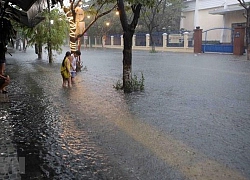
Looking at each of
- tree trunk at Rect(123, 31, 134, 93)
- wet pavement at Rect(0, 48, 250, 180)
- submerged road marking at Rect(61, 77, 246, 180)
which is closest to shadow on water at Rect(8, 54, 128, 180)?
wet pavement at Rect(0, 48, 250, 180)

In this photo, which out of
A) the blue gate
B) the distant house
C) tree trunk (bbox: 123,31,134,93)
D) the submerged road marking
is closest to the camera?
the submerged road marking

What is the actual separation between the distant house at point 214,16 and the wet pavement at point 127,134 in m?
28.4

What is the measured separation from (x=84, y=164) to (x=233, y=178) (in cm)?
203

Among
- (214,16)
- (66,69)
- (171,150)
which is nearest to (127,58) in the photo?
(66,69)

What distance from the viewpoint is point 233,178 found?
473cm

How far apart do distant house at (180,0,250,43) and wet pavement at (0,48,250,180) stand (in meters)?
28.4

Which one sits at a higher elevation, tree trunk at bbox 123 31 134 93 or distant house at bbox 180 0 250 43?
distant house at bbox 180 0 250 43

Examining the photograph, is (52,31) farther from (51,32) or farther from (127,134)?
(127,134)

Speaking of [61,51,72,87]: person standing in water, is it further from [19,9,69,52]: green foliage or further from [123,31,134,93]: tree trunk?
[19,9,69,52]: green foliage

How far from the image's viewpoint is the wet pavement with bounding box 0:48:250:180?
5027 millimetres

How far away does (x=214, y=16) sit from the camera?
48.1m

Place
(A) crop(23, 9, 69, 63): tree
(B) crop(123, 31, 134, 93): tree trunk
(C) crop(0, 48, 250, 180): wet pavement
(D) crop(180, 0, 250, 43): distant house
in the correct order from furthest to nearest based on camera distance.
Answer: (D) crop(180, 0, 250, 43): distant house
(A) crop(23, 9, 69, 63): tree
(B) crop(123, 31, 134, 93): tree trunk
(C) crop(0, 48, 250, 180): wet pavement

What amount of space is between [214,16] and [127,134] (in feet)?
145

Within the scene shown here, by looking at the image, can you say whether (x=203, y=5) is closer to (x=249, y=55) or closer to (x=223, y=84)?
(x=249, y=55)
